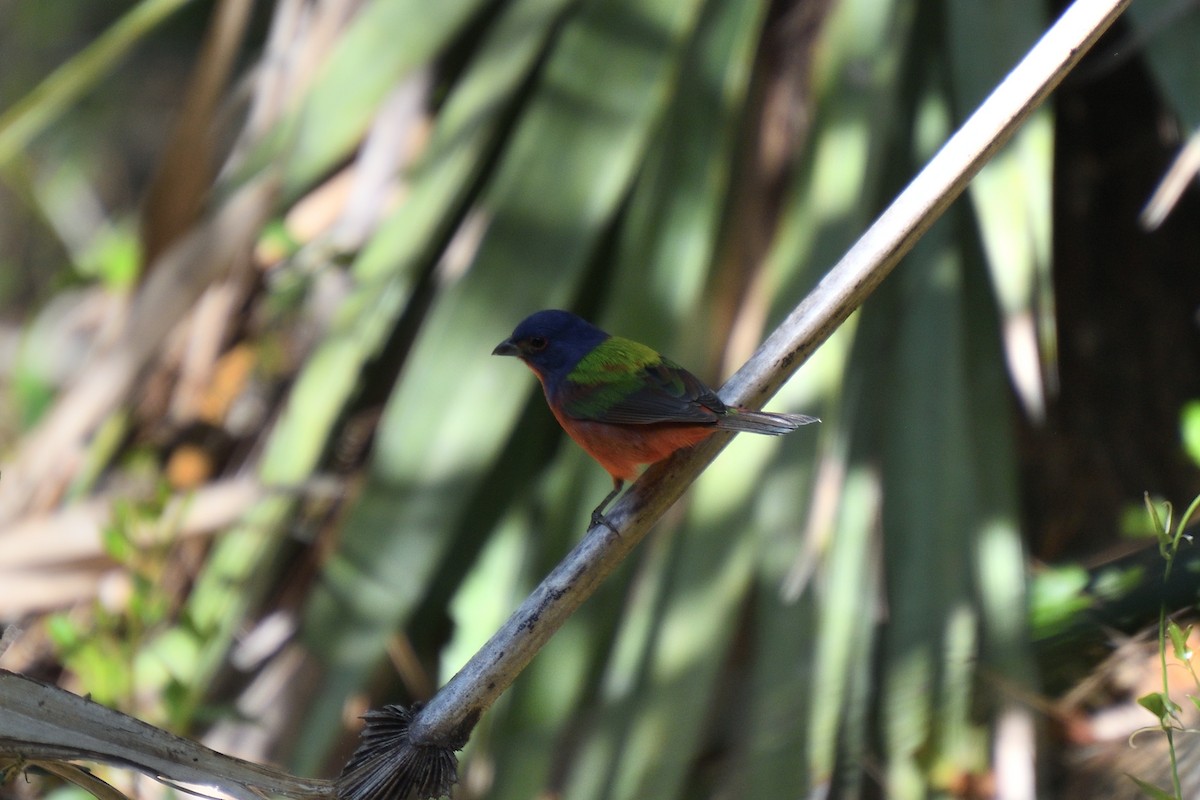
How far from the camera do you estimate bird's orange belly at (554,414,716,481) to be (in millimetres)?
2428

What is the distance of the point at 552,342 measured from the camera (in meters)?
2.59

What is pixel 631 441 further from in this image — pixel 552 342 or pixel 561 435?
pixel 561 435

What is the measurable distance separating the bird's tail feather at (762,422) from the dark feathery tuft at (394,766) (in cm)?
82

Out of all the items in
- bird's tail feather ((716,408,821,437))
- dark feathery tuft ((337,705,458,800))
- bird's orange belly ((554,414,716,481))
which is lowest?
dark feathery tuft ((337,705,458,800))

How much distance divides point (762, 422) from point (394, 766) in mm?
956

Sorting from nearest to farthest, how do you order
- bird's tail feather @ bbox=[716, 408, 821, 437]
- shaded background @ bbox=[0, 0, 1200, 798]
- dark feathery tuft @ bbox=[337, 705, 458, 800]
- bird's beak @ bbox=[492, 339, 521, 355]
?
1. dark feathery tuft @ bbox=[337, 705, 458, 800]
2. bird's tail feather @ bbox=[716, 408, 821, 437]
3. shaded background @ bbox=[0, 0, 1200, 798]
4. bird's beak @ bbox=[492, 339, 521, 355]

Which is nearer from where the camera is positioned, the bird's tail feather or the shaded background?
the bird's tail feather

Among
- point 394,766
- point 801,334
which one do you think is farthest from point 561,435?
point 394,766

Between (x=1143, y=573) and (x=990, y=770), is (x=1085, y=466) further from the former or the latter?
(x=1143, y=573)

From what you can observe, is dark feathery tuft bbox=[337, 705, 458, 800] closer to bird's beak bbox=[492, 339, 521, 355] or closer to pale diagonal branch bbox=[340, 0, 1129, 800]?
pale diagonal branch bbox=[340, 0, 1129, 800]

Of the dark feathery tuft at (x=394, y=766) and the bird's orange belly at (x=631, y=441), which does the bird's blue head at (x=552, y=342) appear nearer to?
the bird's orange belly at (x=631, y=441)

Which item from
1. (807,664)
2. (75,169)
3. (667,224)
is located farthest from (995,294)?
(75,169)

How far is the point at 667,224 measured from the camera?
271 centimetres

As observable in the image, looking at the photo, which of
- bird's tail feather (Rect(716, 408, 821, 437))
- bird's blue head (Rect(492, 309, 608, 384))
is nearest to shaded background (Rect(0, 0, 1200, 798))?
bird's blue head (Rect(492, 309, 608, 384))
